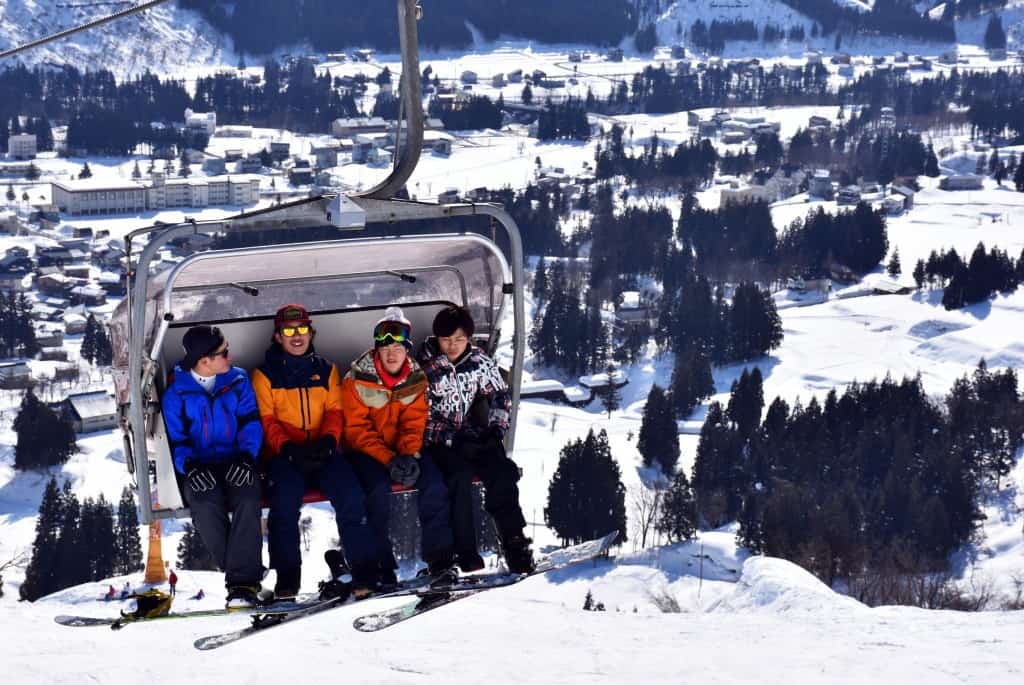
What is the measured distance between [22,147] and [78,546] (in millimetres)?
46725

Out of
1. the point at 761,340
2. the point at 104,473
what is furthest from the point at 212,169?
the point at 104,473

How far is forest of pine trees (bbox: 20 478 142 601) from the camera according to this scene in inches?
818

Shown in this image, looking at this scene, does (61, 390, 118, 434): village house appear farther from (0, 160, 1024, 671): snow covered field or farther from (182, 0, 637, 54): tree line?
(182, 0, 637, 54): tree line

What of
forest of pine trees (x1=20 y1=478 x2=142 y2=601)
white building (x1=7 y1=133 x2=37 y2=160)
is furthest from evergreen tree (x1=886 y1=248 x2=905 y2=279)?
white building (x1=7 y1=133 x2=37 y2=160)

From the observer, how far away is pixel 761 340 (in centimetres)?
3572

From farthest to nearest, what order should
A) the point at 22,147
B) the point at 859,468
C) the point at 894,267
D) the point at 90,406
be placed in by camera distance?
the point at 22,147 → the point at 894,267 → the point at 90,406 → the point at 859,468

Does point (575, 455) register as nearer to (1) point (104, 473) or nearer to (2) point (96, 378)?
(1) point (104, 473)

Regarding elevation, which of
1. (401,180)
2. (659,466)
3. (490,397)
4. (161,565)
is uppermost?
(401,180)

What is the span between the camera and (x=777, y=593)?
1212 cm

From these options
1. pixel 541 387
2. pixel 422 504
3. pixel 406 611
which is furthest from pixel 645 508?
pixel 406 611

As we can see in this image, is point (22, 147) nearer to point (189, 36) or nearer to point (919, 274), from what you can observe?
point (189, 36)

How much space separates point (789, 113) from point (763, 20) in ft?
87.7

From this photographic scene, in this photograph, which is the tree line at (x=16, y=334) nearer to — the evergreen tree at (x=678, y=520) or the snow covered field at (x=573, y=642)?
the evergreen tree at (x=678, y=520)

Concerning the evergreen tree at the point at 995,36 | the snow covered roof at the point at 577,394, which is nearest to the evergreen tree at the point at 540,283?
the snow covered roof at the point at 577,394
